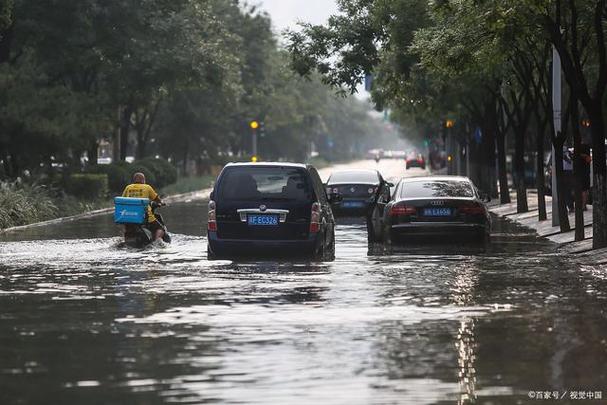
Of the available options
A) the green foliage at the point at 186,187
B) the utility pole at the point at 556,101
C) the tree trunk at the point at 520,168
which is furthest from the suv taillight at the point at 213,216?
the green foliage at the point at 186,187

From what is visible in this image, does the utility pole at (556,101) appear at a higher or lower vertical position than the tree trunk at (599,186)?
higher

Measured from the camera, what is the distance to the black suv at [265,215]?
2066 centimetres

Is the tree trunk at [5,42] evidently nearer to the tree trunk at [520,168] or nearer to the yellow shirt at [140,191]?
the tree trunk at [520,168]

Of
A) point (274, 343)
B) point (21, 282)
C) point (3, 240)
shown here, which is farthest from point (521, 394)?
point (3, 240)

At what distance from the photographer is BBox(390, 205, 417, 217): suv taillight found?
939 inches

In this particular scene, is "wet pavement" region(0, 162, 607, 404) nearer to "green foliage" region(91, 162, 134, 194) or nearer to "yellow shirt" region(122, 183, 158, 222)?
"yellow shirt" region(122, 183, 158, 222)

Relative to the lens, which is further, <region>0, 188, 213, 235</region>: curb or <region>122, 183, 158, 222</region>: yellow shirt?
<region>0, 188, 213, 235</region>: curb

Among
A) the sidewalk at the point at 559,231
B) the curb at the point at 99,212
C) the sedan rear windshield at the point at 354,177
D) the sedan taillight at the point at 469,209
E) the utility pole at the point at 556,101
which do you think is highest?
the utility pole at the point at 556,101

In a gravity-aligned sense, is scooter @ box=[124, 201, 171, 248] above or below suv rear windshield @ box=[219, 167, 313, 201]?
below

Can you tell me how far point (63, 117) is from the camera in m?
40.6

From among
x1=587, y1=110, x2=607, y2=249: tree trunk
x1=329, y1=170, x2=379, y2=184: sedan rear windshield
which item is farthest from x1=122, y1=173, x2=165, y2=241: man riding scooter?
x1=329, y1=170, x2=379, y2=184: sedan rear windshield

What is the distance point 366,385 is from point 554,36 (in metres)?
15.1

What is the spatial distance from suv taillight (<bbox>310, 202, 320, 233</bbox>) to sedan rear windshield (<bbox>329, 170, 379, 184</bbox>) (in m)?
18.9

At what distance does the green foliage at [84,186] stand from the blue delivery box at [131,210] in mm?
20261
